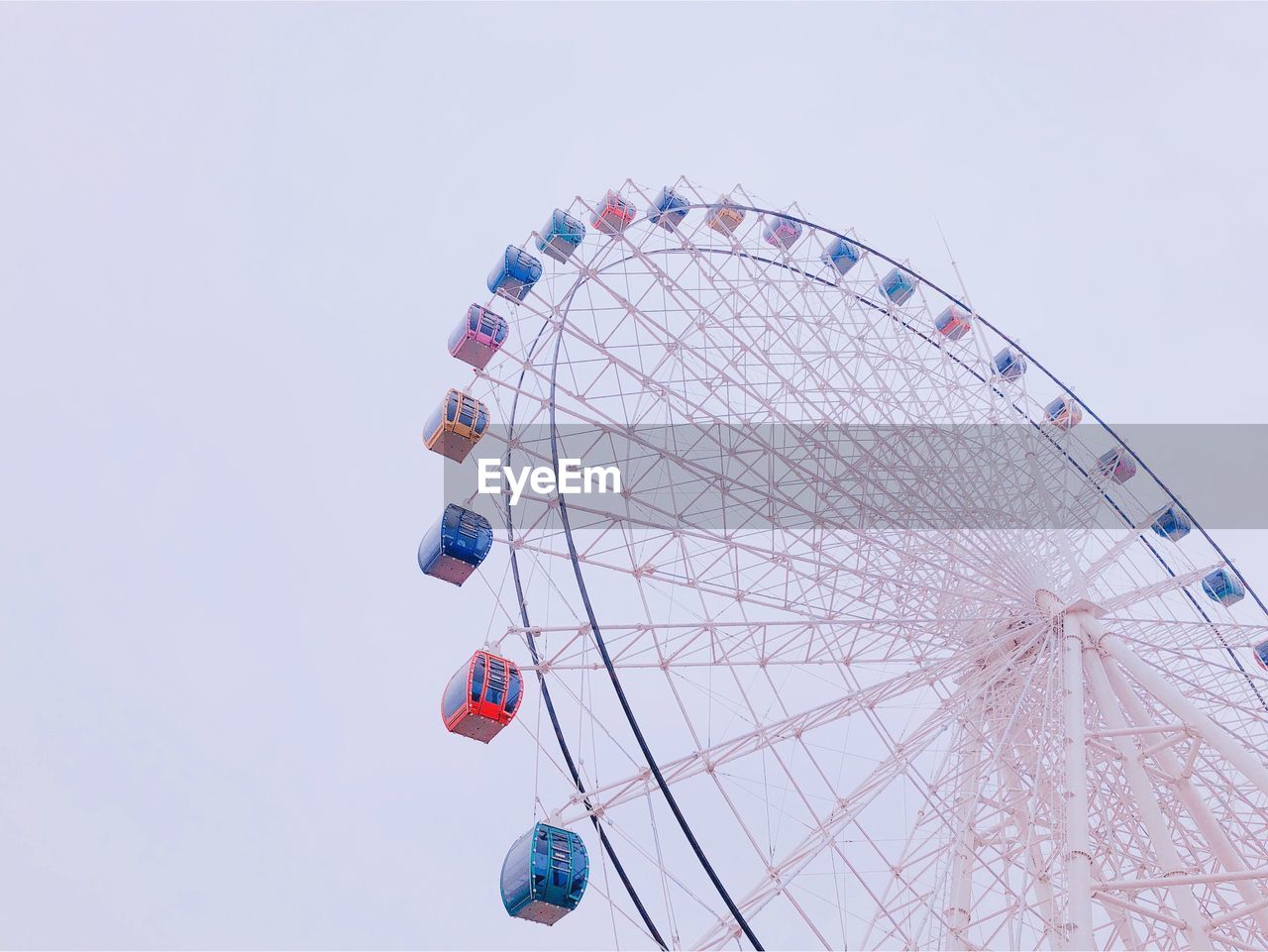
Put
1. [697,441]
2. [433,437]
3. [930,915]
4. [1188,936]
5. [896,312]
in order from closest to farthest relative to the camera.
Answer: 1. [1188,936]
2. [930,915]
3. [697,441]
4. [433,437]
5. [896,312]

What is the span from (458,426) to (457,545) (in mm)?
1800

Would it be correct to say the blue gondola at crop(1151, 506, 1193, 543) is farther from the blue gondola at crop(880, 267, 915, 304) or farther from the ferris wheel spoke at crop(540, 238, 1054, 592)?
the ferris wheel spoke at crop(540, 238, 1054, 592)

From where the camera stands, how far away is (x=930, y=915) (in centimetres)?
1405

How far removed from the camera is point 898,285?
2288cm

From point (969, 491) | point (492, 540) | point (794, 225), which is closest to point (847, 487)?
point (969, 491)

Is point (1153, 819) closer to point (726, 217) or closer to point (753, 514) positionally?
point (753, 514)

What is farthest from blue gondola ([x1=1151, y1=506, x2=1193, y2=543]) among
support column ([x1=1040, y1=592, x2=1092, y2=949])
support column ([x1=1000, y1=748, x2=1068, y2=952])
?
support column ([x1=1000, y1=748, x2=1068, y2=952])

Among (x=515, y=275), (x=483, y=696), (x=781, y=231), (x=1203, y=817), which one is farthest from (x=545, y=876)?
(x=781, y=231)

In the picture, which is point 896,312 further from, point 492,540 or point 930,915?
point 930,915

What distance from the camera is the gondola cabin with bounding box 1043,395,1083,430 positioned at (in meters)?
23.8

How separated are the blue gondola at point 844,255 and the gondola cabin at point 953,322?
2169mm

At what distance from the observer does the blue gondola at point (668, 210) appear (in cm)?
2089

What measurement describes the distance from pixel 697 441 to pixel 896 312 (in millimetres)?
7385

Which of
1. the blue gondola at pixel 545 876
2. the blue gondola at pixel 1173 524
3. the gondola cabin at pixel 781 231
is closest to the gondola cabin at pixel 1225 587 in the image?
the blue gondola at pixel 1173 524
